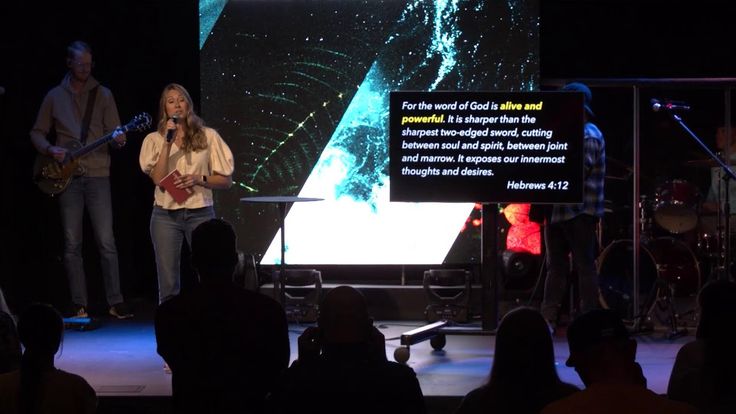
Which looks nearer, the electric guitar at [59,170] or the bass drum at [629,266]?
the electric guitar at [59,170]

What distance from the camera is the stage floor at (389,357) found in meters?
5.91

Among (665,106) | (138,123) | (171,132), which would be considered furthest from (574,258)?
(138,123)

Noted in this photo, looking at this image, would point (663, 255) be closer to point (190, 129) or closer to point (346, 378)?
point (190, 129)

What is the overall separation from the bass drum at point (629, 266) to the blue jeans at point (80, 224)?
3909mm

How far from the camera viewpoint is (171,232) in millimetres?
6590

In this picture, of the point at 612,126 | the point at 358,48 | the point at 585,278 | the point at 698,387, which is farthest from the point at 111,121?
the point at 698,387

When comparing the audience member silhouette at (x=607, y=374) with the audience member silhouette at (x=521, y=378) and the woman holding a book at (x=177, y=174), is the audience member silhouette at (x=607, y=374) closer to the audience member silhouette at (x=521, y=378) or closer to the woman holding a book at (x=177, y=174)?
the audience member silhouette at (x=521, y=378)

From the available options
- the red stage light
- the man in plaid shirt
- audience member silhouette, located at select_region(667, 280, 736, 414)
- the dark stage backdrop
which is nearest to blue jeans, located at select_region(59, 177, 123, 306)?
the dark stage backdrop

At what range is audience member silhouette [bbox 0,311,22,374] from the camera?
390cm

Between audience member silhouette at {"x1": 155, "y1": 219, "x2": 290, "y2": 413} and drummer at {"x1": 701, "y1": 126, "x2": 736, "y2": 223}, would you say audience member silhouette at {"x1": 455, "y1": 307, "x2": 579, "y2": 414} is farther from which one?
drummer at {"x1": 701, "y1": 126, "x2": 736, "y2": 223}

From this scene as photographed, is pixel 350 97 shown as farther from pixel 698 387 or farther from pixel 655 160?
pixel 698 387

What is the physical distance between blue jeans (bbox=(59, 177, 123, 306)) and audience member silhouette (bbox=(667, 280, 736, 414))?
542 centimetres

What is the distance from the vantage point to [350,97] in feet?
28.7

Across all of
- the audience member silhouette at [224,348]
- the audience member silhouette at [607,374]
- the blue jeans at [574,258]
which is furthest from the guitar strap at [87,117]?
the audience member silhouette at [607,374]
